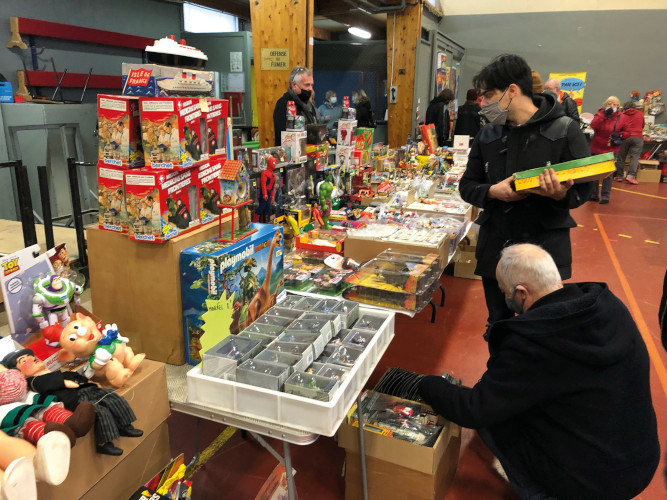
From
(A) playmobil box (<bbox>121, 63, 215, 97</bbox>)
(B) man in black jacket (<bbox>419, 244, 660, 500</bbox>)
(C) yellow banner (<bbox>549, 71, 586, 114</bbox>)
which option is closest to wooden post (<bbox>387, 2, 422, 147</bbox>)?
(C) yellow banner (<bbox>549, 71, 586, 114</bbox>)

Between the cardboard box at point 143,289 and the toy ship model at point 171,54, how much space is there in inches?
29.3

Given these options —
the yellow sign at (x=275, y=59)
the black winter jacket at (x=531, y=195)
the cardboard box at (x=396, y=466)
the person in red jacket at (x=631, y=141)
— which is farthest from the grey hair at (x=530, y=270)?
the person in red jacket at (x=631, y=141)

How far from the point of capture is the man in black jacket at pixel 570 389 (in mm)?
1588

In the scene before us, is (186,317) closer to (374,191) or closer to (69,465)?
(69,465)

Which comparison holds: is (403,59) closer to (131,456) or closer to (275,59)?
(275,59)

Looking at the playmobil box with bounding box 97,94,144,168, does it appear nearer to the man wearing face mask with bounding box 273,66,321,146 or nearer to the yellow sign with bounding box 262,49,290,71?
the man wearing face mask with bounding box 273,66,321,146

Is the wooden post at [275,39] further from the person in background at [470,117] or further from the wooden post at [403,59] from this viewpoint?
the wooden post at [403,59]

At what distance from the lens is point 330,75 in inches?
418

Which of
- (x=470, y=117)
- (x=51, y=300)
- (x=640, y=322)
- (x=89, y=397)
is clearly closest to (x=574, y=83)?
(x=470, y=117)

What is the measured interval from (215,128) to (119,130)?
1.36 ft

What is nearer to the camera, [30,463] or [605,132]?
[30,463]

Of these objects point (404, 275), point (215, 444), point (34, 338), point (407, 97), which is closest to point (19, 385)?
point (34, 338)

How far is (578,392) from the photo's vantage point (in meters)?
1.63

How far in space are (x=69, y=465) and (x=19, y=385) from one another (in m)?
0.26
